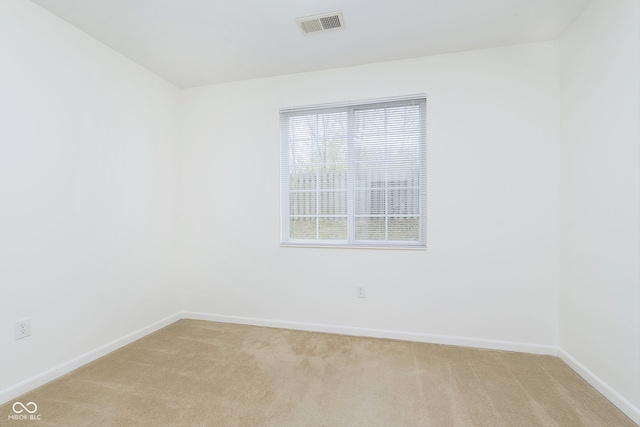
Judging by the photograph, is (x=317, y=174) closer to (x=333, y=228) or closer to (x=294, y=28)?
(x=333, y=228)

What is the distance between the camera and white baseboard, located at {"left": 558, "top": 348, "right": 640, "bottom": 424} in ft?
5.36

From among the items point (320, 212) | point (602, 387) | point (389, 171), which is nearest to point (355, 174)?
point (389, 171)

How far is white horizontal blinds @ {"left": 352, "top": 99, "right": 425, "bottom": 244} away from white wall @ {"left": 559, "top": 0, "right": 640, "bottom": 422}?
1.09 metres

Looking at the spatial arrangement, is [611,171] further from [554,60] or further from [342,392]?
[342,392]

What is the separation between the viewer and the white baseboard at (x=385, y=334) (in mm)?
2441

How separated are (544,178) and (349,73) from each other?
194 cm

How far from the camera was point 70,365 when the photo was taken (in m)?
2.15

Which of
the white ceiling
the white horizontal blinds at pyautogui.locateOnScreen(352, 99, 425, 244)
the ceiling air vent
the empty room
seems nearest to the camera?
the empty room

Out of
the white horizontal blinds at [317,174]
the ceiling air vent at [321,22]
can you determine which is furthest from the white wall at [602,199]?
the white horizontal blinds at [317,174]

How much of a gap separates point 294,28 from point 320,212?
5.32 feet

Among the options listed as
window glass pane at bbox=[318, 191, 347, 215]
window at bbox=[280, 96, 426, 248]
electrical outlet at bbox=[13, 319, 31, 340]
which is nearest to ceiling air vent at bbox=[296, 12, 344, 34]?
window at bbox=[280, 96, 426, 248]

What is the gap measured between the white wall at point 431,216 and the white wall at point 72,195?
54 cm

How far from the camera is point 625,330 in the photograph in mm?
1692

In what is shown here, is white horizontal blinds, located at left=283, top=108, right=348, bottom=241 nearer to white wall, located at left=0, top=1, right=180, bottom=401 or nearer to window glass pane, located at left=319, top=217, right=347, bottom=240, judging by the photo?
window glass pane, located at left=319, top=217, right=347, bottom=240
